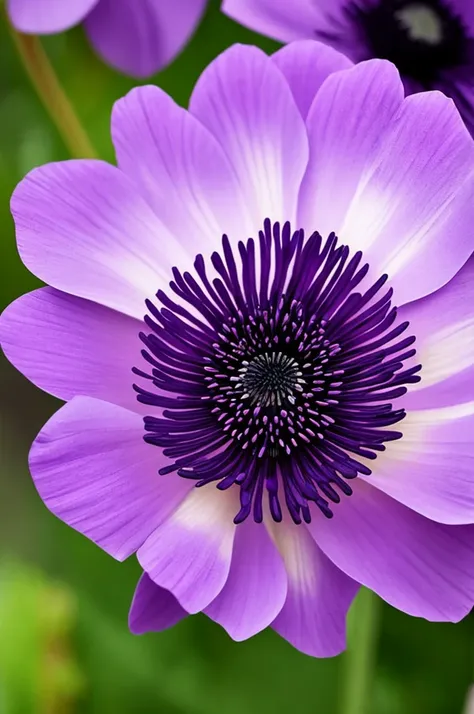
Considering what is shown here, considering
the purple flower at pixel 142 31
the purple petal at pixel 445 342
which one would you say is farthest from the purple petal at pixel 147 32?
the purple petal at pixel 445 342

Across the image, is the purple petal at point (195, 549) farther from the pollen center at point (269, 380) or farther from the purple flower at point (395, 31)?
the purple flower at point (395, 31)

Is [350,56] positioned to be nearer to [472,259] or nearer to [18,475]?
[472,259]

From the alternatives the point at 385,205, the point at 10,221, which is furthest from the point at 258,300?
the point at 10,221

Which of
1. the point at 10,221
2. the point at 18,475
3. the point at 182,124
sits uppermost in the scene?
the point at 182,124

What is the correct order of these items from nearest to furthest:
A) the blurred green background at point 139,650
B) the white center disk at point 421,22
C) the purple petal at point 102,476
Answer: the purple petal at point 102,476, the white center disk at point 421,22, the blurred green background at point 139,650

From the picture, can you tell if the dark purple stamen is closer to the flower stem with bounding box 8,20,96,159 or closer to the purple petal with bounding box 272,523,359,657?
the purple petal with bounding box 272,523,359,657

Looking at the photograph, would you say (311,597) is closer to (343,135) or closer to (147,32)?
(343,135)

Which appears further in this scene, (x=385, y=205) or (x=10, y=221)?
(x=10, y=221)
